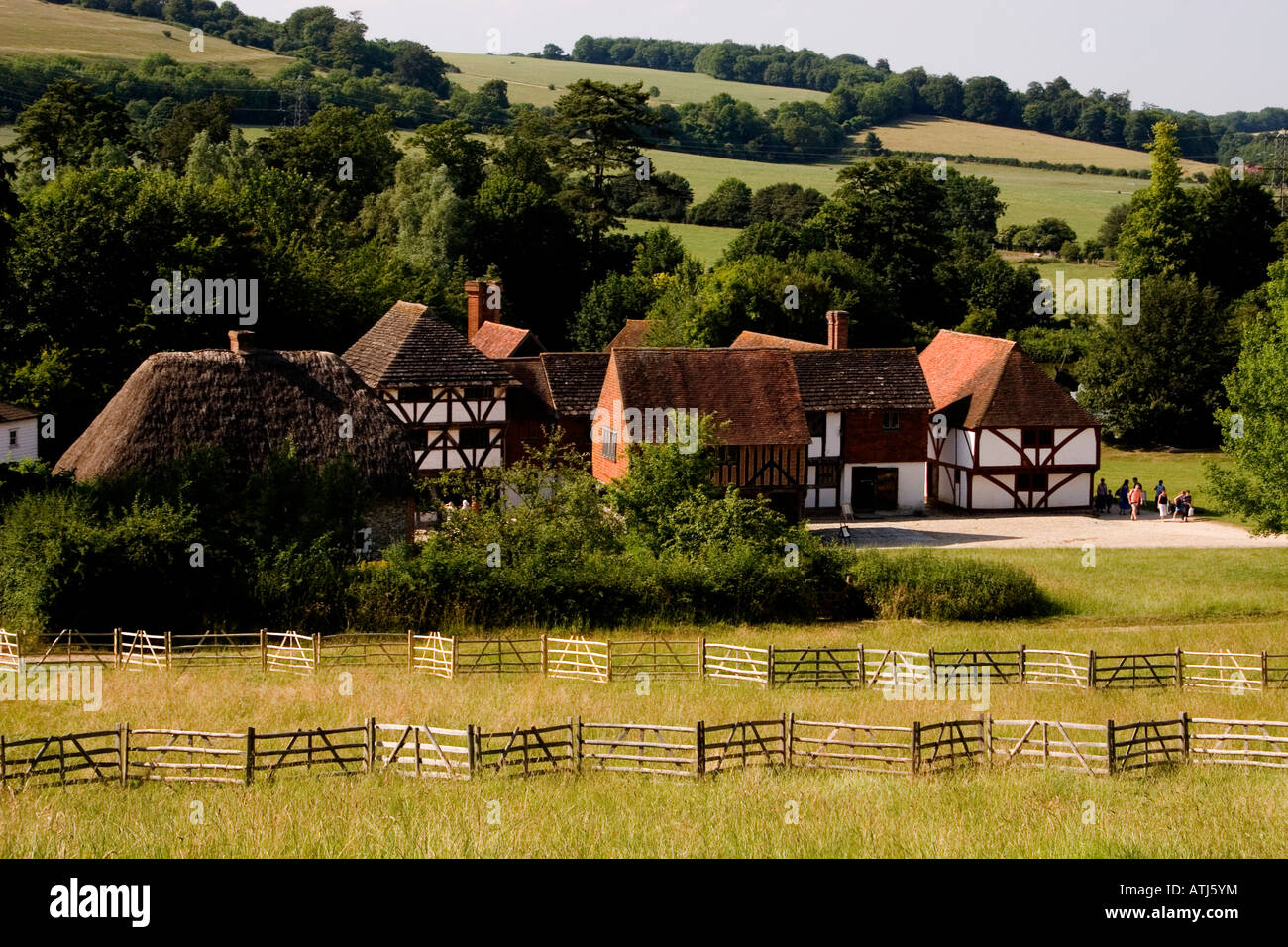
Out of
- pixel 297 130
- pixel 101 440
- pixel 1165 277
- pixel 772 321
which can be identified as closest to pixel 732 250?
pixel 772 321

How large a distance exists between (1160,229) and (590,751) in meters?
58.8

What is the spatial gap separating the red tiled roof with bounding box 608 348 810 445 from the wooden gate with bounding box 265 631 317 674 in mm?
15227

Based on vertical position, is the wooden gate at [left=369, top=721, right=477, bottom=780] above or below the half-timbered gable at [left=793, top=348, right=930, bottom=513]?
below

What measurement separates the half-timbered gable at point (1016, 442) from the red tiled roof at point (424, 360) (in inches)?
576

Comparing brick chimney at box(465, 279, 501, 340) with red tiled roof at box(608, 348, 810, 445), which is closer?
red tiled roof at box(608, 348, 810, 445)

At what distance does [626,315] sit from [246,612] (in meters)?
37.8

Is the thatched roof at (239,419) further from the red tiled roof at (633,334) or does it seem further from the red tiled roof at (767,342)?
the red tiled roof at (633,334)

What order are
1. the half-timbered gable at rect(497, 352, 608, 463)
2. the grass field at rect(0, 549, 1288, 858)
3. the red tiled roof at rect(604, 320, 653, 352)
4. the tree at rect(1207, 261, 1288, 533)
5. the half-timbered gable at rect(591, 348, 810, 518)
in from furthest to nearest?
the red tiled roof at rect(604, 320, 653, 352) → the half-timbered gable at rect(497, 352, 608, 463) → the half-timbered gable at rect(591, 348, 810, 518) → the tree at rect(1207, 261, 1288, 533) → the grass field at rect(0, 549, 1288, 858)

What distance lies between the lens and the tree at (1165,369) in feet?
198

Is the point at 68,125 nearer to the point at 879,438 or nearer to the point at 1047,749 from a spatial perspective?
the point at 879,438

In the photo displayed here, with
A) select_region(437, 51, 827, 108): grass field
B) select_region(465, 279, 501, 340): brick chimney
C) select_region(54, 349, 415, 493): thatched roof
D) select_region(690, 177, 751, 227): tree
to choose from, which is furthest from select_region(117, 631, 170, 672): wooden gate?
select_region(437, 51, 827, 108): grass field

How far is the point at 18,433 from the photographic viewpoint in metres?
39.7

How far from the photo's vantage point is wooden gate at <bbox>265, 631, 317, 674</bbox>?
27.3 m

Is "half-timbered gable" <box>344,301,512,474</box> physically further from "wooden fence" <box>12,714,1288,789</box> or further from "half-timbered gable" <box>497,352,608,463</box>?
"wooden fence" <box>12,714,1288,789</box>
